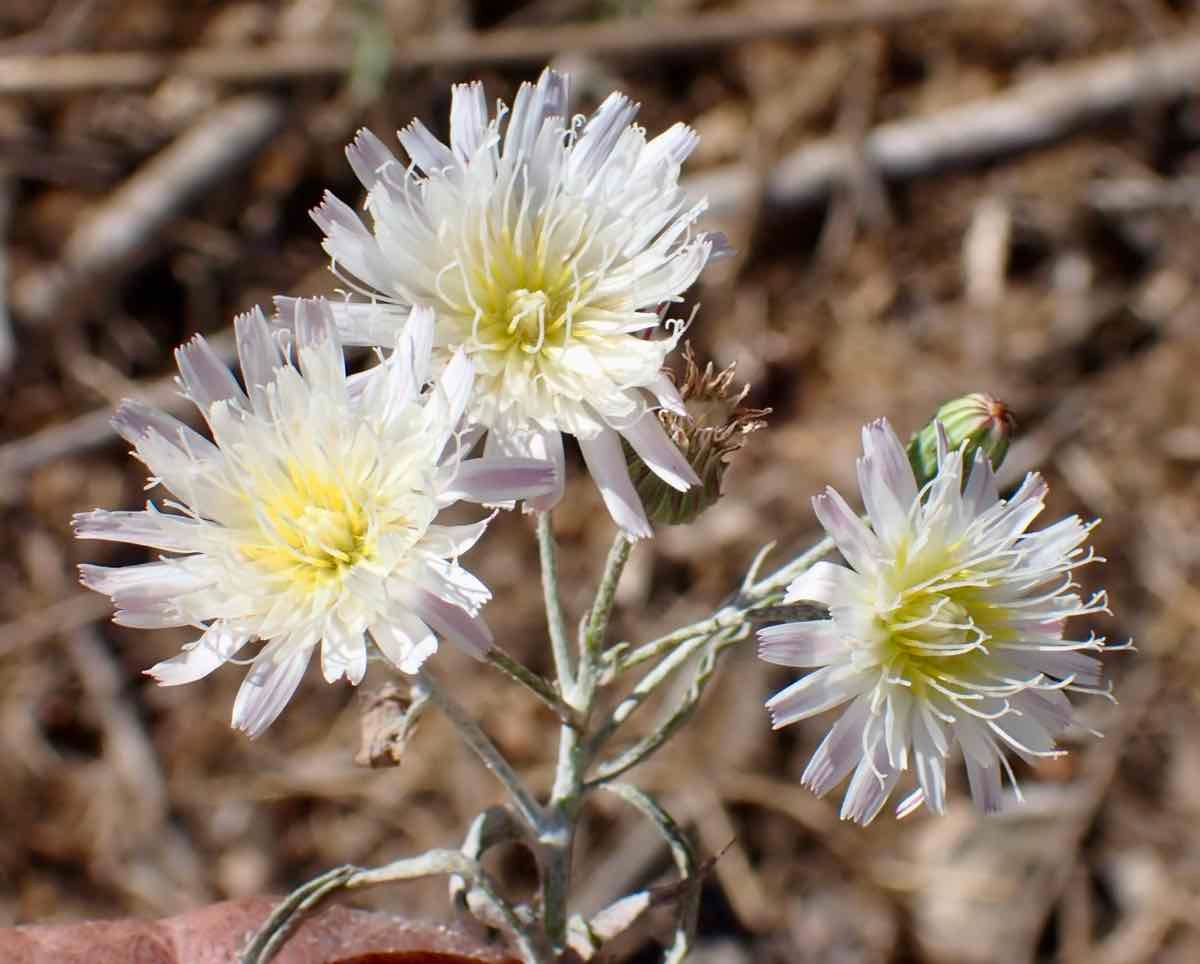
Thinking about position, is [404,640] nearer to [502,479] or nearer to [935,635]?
[502,479]

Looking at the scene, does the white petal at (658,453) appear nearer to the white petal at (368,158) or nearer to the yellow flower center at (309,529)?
the yellow flower center at (309,529)

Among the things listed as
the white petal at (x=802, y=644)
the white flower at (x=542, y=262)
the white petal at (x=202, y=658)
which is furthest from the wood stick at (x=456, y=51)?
the white petal at (x=802, y=644)

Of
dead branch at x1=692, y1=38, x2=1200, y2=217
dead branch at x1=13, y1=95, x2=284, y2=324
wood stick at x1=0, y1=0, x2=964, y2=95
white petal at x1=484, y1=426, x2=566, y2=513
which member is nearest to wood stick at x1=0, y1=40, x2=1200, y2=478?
dead branch at x1=692, y1=38, x2=1200, y2=217

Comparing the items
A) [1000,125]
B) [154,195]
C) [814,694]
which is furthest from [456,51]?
[814,694]

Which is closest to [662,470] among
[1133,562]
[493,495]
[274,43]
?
[493,495]

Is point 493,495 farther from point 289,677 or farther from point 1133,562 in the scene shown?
point 1133,562
